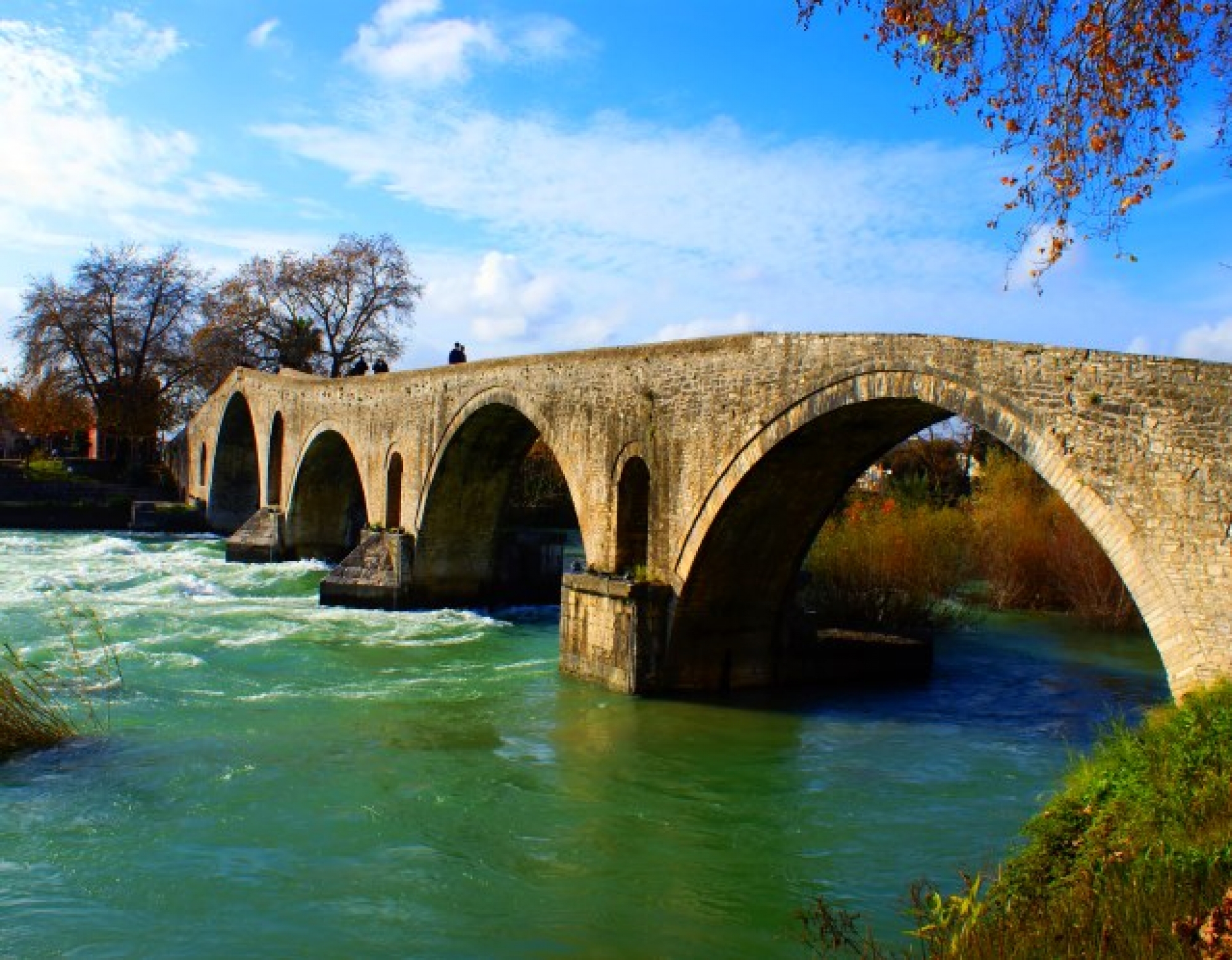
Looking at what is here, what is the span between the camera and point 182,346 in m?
42.5

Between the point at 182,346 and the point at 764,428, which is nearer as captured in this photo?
the point at 764,428

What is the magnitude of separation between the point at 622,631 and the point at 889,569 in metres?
5.98

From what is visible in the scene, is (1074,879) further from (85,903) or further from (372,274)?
(372,274)

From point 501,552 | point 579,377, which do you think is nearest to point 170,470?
point 501,552

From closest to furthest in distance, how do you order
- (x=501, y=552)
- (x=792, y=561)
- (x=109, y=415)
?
(x=792, y=561), (x=501, y=552), (x=109, y=415)

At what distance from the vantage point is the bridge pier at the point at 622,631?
13211mm

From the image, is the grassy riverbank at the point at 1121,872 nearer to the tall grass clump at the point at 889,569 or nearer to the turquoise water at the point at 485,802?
the turquoise water at the point at 485,802

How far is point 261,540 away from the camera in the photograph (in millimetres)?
28578

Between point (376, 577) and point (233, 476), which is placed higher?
point (233, 476)

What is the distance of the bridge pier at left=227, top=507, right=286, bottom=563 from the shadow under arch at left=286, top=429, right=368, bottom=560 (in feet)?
0.80

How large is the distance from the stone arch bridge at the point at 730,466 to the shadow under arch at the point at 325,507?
2.08 metres

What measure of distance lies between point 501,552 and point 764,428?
10.9m

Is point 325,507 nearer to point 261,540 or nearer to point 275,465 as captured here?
point 261,540

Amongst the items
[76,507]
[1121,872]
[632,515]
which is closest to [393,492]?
[632,515]
